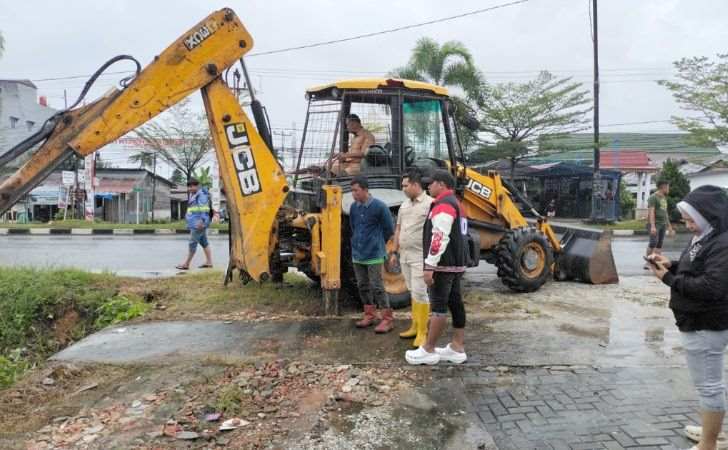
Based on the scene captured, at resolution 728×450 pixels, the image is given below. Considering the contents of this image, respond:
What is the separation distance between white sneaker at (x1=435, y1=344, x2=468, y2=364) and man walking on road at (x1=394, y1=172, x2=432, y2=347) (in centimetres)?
34

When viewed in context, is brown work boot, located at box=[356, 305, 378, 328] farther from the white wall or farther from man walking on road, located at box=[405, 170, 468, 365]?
the white wall

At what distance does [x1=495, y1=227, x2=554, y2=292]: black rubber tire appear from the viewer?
25.8 feet

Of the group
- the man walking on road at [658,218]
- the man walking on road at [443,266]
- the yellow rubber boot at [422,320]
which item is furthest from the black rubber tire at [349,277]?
the man walking on road at [658,218]

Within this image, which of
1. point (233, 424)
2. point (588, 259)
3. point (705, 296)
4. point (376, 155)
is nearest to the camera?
point (705, 296)

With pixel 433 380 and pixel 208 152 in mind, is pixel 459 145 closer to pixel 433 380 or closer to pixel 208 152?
pixel 433 380

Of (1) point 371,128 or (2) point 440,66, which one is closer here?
(1) point 371,128

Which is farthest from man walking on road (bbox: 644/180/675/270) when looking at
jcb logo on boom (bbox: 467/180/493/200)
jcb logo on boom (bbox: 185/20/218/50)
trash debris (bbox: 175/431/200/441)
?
trash debris (bbox: 175/431/200/441)

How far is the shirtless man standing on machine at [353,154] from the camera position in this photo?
22.6ft

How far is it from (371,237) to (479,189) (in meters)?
2.63

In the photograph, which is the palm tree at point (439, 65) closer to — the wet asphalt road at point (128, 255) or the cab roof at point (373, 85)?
the wet asphalt road at point (128, 255)

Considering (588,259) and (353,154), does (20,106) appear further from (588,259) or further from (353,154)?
(588,259)

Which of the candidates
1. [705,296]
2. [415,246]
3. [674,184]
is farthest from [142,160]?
[705,296]

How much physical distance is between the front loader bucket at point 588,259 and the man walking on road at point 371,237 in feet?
13.3

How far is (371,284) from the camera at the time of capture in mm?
6031
